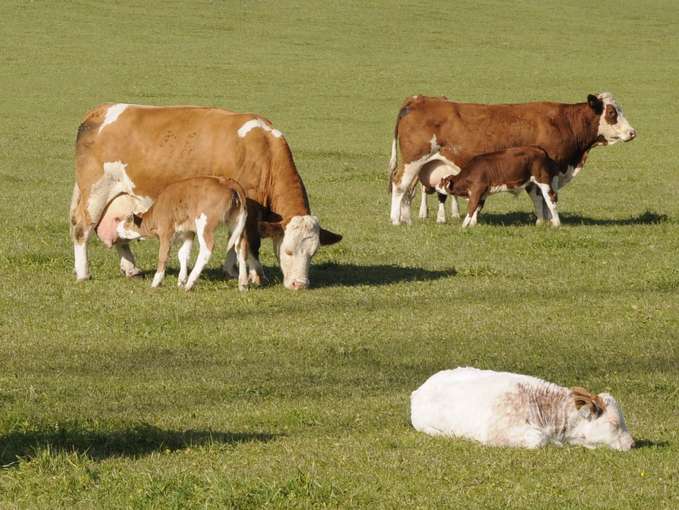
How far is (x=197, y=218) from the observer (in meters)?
15.7

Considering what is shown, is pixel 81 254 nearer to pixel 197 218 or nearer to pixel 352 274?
pixel 197 218

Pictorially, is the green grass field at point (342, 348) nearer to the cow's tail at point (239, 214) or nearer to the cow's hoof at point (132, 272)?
the cow's hoof at point (132, 272)

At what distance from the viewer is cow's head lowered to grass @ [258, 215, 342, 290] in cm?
1603

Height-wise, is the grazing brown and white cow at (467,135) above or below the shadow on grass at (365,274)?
above

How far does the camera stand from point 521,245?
19438 millimetres

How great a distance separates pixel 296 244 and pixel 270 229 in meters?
0.39

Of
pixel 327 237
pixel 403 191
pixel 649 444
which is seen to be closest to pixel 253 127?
pixel 327 237

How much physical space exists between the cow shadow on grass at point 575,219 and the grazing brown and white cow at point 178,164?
6562mm

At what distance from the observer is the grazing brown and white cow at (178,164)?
16594 mm

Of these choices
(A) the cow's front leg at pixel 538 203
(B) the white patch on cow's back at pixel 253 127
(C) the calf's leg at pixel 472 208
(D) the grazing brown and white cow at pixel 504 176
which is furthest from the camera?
(A) the cow's front leg at pixel 538 203

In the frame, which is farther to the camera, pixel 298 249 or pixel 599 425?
pixel 298 249

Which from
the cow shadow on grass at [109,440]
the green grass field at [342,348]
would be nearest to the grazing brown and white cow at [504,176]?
the green grass field at [342,348]

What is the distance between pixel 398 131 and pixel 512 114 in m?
1.90

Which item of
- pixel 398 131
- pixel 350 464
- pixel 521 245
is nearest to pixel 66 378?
pixel 350 464
